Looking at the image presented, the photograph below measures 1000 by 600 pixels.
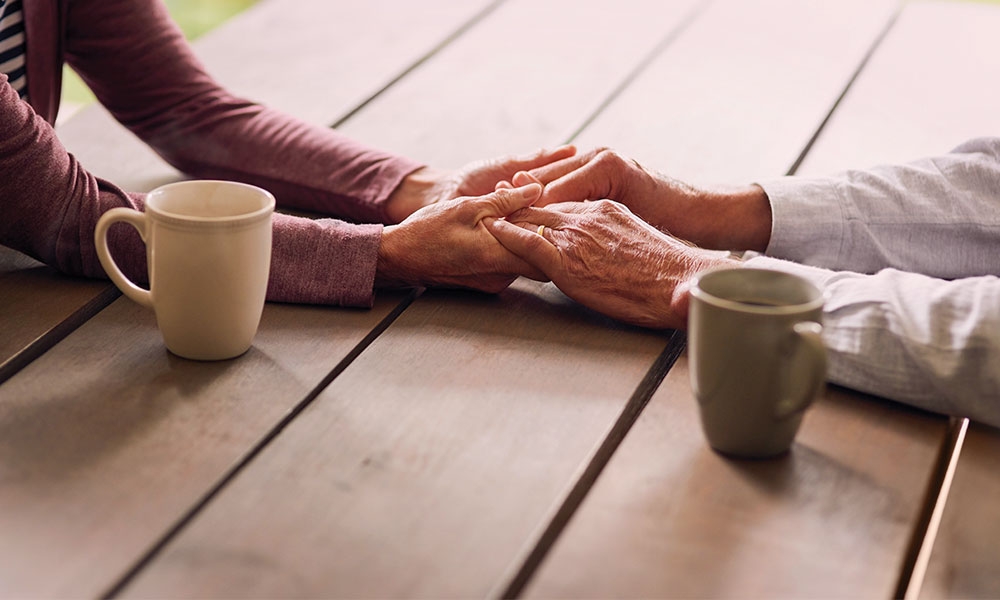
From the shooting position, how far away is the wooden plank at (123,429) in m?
0.78

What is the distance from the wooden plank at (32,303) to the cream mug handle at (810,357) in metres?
0.66

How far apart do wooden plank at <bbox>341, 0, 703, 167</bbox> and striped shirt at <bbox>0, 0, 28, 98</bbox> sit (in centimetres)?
44

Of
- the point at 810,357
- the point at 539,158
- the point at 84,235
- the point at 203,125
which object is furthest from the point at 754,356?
the point at 203,125

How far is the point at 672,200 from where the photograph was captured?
1.31 meters

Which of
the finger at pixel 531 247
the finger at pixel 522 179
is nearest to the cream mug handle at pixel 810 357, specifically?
the finger at pixel 531 247

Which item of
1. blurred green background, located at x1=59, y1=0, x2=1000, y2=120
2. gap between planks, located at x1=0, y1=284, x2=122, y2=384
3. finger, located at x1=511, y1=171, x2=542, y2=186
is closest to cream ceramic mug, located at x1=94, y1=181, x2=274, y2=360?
gap between planks, located at x1=0, y1=284, x2=122, y2=384

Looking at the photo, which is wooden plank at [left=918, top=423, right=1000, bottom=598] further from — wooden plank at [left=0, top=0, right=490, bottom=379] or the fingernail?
wooden plank at [left=0, top=0, right=490, bottom=379]

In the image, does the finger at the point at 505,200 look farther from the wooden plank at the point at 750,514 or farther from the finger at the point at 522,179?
the wooden plank at the point at 750,514

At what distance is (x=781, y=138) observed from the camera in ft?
5.31

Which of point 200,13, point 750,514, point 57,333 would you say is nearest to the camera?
point 750,514

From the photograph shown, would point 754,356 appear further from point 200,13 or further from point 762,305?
point 200,13

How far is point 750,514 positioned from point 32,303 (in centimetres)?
73

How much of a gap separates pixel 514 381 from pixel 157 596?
37 centimetres

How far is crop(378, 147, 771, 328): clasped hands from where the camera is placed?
1.14 m
